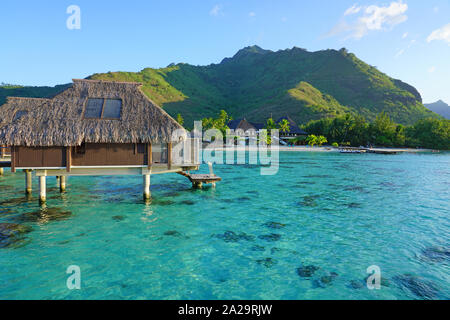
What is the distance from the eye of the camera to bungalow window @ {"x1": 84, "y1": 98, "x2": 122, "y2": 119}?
1352 cm

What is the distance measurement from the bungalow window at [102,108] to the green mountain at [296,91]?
95.3 meters

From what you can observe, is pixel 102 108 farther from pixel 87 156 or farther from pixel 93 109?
pixel 87 156

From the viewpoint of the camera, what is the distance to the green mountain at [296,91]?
11938cm

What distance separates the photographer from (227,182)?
2362 centimetres

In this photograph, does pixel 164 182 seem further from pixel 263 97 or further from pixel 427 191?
pixel 263 97

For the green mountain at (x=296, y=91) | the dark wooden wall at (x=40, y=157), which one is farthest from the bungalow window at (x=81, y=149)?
the green mountain at (x=296, y=91)

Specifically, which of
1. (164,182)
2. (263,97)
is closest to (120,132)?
(164,182)

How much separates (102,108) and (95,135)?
1.79 m

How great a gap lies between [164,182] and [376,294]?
17659mm

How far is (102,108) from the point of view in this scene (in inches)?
542

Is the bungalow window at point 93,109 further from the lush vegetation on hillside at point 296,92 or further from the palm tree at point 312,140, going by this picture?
the lush vegetation on hillside at point 296,92

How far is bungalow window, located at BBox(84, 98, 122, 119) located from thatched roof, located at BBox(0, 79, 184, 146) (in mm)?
210

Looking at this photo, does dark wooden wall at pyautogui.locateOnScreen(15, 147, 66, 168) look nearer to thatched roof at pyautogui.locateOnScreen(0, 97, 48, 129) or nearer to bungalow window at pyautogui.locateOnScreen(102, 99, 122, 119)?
bungalow window at pyautogui.locateOnScreen(102, 99, 122, 119)

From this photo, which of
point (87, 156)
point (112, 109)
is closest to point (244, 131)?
point (112, 109)
